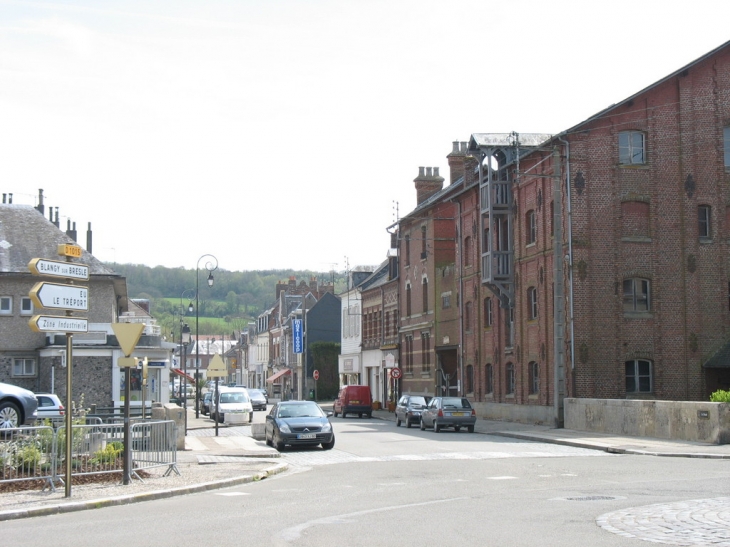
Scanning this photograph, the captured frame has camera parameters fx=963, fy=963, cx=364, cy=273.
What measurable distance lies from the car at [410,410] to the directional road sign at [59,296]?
2470 cm

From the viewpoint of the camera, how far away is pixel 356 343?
7281 cm

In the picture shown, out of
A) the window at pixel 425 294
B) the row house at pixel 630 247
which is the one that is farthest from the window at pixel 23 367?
the row house at pixel 630 247

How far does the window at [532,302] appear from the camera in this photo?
131 ft

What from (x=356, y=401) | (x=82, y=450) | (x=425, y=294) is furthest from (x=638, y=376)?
(x=82, y=450)

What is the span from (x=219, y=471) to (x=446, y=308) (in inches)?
1311

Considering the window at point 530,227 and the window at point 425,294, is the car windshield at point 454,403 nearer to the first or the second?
the window at point 530,227

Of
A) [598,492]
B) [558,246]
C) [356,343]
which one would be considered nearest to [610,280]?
[558,246]

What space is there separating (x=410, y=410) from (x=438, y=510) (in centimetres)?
2623

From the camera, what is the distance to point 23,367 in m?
44.5

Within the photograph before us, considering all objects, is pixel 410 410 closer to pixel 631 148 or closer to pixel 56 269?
pixel 631 148

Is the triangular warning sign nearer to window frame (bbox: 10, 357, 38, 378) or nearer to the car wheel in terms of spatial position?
the car wheel

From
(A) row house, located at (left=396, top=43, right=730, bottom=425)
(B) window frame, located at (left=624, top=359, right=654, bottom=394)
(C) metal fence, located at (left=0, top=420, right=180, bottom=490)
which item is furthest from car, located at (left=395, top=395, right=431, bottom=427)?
(C) metal fence, located at (left=0, top=420, right=180, bottom=490)

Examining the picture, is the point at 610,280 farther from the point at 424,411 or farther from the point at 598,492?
the point at 598,492

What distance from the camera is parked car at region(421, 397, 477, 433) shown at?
116 ft
